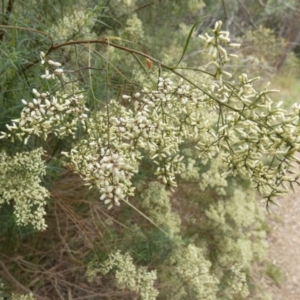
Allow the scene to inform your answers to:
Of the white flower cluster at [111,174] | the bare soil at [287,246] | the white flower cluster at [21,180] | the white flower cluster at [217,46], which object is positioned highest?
the white flower cluster at [217,46]

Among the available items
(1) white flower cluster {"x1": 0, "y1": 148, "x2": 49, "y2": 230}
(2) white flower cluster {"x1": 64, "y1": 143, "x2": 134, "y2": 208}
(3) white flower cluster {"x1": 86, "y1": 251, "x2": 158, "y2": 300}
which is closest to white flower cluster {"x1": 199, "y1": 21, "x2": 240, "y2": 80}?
(2) white flower cluster {"x1": 64, "y1": 143, "x2": 134, "y2": 208}

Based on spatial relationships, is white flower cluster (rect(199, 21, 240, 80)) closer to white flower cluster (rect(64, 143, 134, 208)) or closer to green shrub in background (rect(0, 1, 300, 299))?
green shrub in background (rect(0, 1, 300, 299))

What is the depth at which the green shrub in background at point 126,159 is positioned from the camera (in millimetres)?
1563

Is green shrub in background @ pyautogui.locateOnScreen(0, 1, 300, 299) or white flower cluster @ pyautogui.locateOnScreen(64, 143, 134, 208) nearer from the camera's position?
white flower cluster @ pyautogui.locateOnScreen(64, 143, 134, 208)

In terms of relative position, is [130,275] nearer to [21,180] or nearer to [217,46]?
[21,180]

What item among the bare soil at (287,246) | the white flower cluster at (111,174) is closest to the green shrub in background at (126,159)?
the white flower cluster at (111,174)

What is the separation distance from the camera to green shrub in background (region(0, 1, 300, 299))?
1.56 meters

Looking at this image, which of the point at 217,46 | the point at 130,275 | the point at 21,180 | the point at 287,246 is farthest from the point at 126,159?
the point at 287,246

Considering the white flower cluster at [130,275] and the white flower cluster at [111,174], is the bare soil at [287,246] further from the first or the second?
the white flower cluster at [111,174]

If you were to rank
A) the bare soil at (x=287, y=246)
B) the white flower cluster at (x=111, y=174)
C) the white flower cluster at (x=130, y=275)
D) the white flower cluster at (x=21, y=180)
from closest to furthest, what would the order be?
the white flower cluster at (x=111, y=174), the white flower cluster at (x=21, y=180), the white flower cluster at (x=130, y=275), the bare soil at (x=287, y=246)

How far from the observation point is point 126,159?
1.65 metres

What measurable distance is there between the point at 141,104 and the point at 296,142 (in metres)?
0.55

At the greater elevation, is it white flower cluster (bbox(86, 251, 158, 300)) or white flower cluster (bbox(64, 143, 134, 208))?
white flower cluster (bbox(64, 143, 134, 208))

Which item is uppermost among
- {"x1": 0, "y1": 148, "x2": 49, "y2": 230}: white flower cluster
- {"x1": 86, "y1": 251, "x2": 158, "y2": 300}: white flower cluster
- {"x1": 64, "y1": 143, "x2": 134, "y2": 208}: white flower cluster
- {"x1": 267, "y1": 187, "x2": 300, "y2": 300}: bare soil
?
{"x1": 64, "y1": 143, "x2": 134, "y2": 208}: white flower cluster
